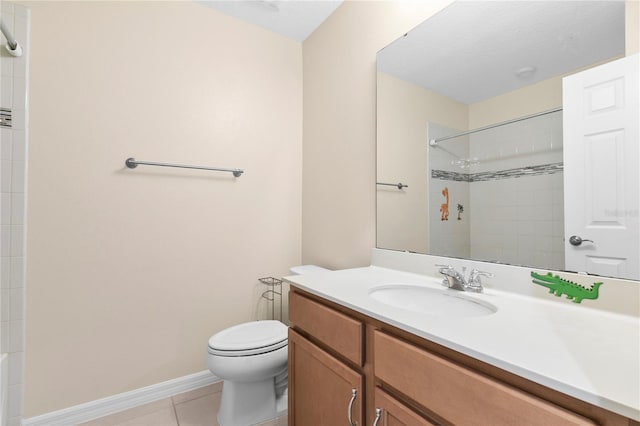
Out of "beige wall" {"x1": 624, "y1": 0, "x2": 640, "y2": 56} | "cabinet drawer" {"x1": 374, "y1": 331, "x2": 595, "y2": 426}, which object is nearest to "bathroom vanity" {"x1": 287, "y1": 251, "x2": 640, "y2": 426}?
"cabinet drawer" {"x1": 374, "y1": 331, "x2": 595, "y2": 426}

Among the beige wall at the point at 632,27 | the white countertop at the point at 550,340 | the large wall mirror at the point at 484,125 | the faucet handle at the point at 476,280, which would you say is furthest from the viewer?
the faucet handle at the point at 476,280

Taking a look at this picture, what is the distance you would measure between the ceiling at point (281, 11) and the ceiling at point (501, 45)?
0.67m

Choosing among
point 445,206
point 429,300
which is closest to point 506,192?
point 445,206

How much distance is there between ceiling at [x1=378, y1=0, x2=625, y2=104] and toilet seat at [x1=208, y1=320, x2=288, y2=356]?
144 cm

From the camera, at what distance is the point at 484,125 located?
1175mm

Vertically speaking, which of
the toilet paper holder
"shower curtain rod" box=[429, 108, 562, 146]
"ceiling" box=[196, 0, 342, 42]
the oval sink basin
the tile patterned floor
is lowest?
the tile patterned floor

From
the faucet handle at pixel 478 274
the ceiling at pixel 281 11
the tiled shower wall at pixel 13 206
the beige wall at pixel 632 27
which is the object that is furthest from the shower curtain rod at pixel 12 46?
the beige wall at pixel 632 27

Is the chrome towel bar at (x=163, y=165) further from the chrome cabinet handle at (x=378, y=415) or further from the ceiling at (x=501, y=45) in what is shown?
the chrome cabinet handle at (x=378, y=415)

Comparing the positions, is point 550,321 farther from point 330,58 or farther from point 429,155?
point 330,58

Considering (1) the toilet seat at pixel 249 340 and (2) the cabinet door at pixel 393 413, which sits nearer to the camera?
(2) the cabinet door at pixel 393 413

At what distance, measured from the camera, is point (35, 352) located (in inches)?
56.7

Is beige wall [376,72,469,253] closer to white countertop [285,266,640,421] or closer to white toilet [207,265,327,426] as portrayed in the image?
white countertop [285,266,640,421]

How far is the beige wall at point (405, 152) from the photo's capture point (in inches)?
53.9

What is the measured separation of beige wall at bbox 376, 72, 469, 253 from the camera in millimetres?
1369
